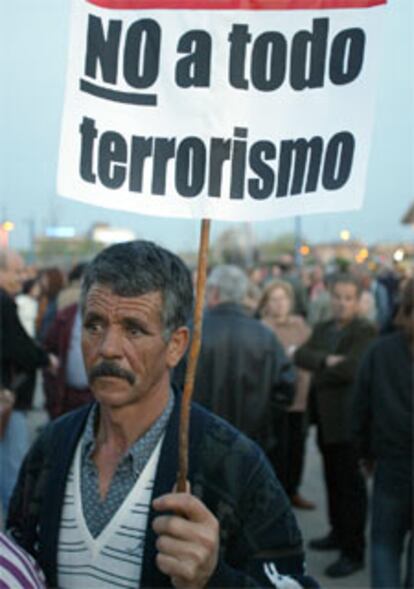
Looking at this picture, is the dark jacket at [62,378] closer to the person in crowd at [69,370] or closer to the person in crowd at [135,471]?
the person in crowd at [69,370]

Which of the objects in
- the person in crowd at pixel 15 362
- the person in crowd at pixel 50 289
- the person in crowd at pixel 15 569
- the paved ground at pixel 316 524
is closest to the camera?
the person in crowd at pixel 15 569

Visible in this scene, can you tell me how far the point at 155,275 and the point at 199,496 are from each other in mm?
462

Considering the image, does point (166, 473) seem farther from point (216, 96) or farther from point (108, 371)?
point (216, 96)

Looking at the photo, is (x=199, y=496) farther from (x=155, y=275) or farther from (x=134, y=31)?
(x=134, y=31)

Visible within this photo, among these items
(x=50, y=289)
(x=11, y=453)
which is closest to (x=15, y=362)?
(x=11, y=453)

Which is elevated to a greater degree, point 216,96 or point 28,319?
point 216,96

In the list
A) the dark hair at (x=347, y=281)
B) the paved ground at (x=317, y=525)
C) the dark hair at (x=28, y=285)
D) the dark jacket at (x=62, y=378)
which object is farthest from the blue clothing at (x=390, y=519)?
the dark hair at (x=28, y=285)

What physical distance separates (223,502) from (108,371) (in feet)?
1.14

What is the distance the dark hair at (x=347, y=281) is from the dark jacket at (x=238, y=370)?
825 millimetres

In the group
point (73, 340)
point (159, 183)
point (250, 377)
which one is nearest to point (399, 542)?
point (250, 377)

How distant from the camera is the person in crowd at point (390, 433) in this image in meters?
4.05

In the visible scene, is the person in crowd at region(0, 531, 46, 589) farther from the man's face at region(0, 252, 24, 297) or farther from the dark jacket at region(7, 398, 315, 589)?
the man's face at region(0, 252, 24, 297)

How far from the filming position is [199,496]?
1907 mm

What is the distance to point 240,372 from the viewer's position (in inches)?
180
